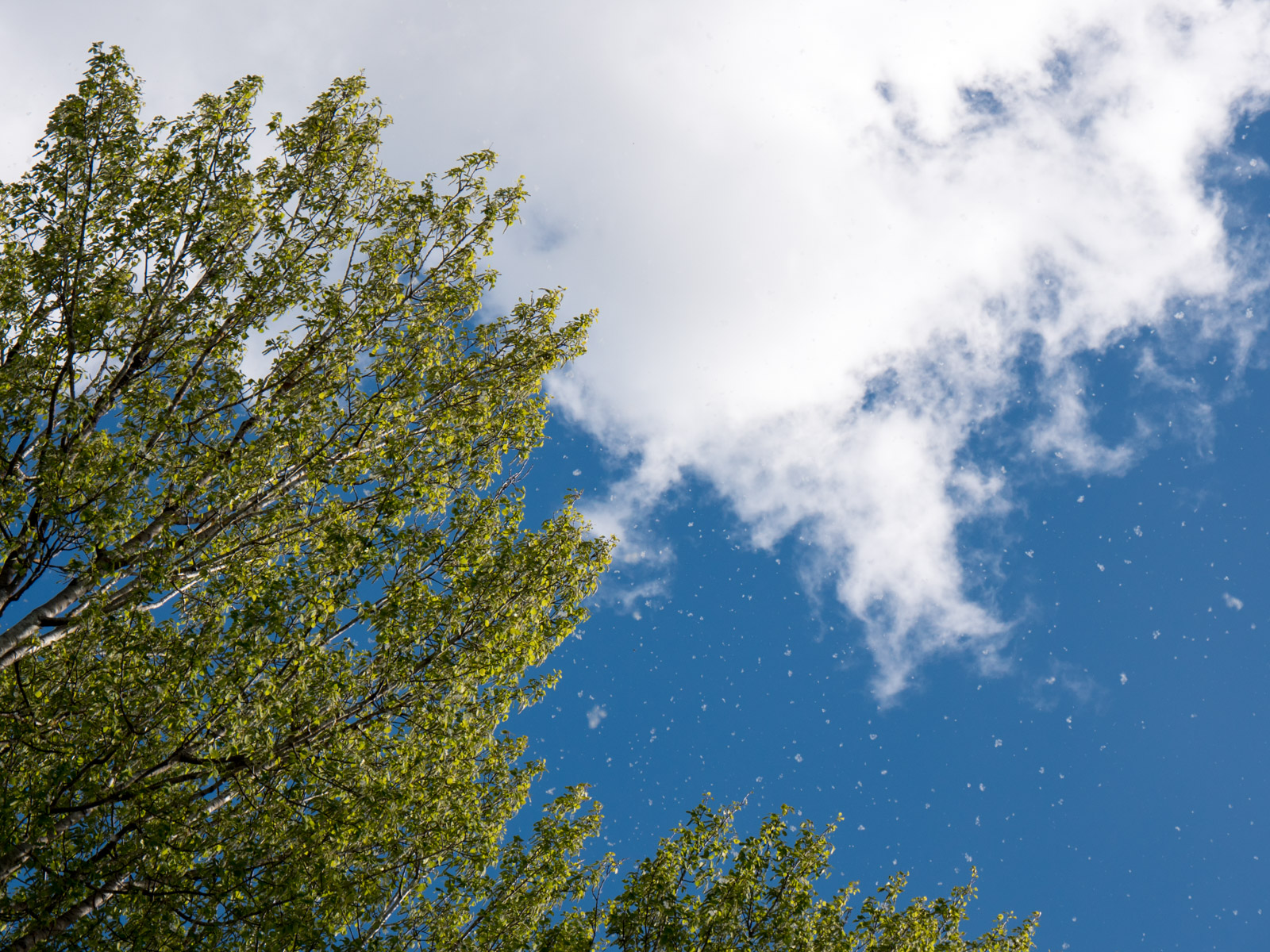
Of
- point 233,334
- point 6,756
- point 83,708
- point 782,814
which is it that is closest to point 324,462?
point 233,334

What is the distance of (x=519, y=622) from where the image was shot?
35.4ft

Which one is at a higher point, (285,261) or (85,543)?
(285,261)

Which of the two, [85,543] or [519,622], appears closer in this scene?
[85,543]

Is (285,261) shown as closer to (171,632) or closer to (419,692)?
(171,632)

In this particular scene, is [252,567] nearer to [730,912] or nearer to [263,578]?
[263,578]

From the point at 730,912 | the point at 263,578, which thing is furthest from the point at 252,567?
the point at 730,912

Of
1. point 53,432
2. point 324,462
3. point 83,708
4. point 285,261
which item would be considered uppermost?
point 285,261

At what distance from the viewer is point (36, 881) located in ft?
26.8

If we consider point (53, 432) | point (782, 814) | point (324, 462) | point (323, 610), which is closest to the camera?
point (323, 610)

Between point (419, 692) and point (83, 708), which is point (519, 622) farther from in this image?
point (83, 708)

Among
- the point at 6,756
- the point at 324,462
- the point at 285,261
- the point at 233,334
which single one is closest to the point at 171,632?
the point at 6,756

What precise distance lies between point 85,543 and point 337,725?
11.1ft

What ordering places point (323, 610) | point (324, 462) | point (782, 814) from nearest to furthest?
point (323, 610)
point (324, 462)
point (782, 814)

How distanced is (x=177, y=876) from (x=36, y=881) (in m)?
1.22
